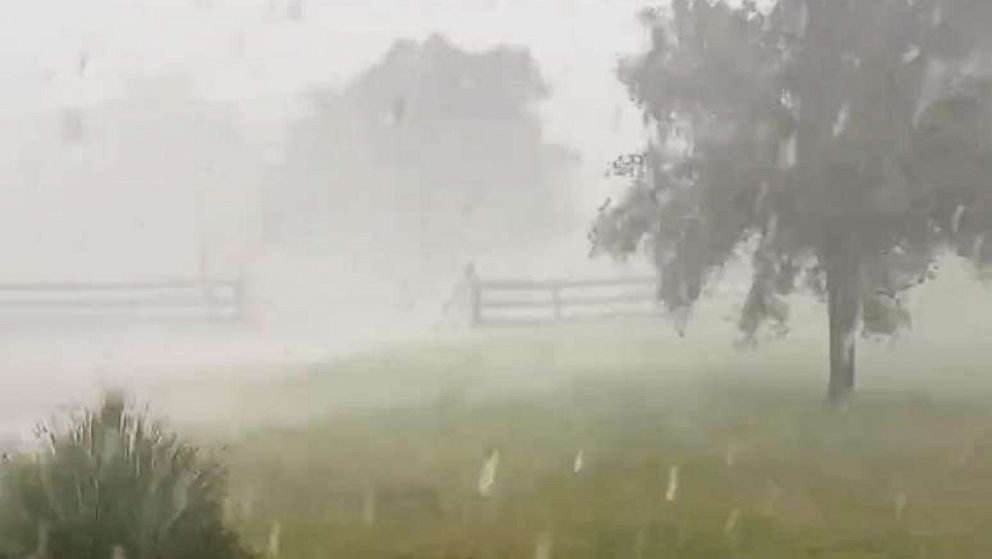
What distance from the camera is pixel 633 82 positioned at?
3350 mm

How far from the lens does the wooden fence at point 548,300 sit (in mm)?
3217

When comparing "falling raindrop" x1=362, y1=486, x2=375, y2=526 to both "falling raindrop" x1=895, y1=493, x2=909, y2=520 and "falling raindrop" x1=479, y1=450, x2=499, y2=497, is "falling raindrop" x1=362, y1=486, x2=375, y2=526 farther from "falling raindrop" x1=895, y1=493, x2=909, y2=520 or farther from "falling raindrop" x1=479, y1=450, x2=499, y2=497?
"falling raindrop" x1=895, y1=493, x2=909, y2=520

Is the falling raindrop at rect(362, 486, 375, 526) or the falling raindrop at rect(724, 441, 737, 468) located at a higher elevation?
the falling raindrop at rect(724, 441, 737, 468)

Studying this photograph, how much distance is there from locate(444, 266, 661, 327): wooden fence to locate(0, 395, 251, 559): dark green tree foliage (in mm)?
769

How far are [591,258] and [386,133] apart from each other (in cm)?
54

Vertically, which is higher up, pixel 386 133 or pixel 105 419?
pixel 386 133

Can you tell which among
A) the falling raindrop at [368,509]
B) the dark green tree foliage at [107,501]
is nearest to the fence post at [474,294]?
the falling raindrop at [368,509]

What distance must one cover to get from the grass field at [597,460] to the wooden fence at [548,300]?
0.06m

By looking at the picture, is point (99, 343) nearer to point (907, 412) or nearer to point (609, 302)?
point (609, 302)

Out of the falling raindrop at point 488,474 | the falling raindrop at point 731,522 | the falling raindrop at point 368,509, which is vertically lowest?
the falling raindrop at point 731,522

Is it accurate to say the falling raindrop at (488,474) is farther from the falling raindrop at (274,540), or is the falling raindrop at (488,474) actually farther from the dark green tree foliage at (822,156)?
the dark green tree foliage at (822,156)

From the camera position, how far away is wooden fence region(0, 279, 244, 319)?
10.2 feet

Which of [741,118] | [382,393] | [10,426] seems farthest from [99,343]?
[741,118]

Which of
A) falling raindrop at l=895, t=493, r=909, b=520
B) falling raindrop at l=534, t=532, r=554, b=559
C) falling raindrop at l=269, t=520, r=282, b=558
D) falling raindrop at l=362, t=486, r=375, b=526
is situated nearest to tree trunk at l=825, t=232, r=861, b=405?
falling raindrop at l=895, t=493, r=909, b=520
